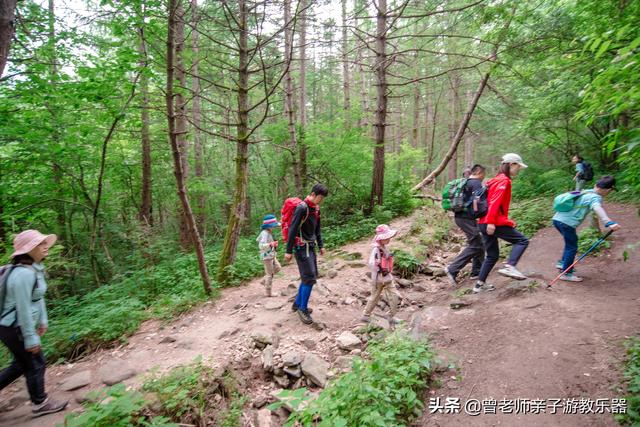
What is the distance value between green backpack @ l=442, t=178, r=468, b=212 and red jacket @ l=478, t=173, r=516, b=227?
2.53ft

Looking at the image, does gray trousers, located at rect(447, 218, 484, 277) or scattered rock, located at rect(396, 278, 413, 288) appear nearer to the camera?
gray trousers, located at rect(447, 218, 484, 277)

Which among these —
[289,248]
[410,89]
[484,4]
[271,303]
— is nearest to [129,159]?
[271,303]

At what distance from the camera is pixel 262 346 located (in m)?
4.71

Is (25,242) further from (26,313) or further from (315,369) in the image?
(315,369)

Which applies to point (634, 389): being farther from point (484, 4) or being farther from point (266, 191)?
point (266, 191)

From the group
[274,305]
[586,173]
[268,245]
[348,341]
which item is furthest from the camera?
[586,173]

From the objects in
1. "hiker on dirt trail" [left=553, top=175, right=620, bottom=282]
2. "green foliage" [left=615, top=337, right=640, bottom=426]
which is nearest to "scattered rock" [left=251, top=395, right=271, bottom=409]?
"green foliage" [left=615, top=337, right=640, bottom=426]

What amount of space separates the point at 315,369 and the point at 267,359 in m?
0.75

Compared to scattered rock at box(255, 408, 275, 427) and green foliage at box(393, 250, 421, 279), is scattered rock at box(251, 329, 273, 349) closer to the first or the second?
scattered rock at box(255, 408, 275, 427)

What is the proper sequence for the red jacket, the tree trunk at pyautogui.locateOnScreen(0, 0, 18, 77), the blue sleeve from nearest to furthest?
1. the tree trunk at pyautogui.locateOnScreen(0, 0, 18, 77)
2. the blue sleeve
3. the red jacket

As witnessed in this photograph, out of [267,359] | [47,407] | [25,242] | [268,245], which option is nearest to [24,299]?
[25,242]

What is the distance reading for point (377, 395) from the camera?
291cm

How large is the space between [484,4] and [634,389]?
8.05 metres

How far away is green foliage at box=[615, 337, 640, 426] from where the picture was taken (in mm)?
2516
